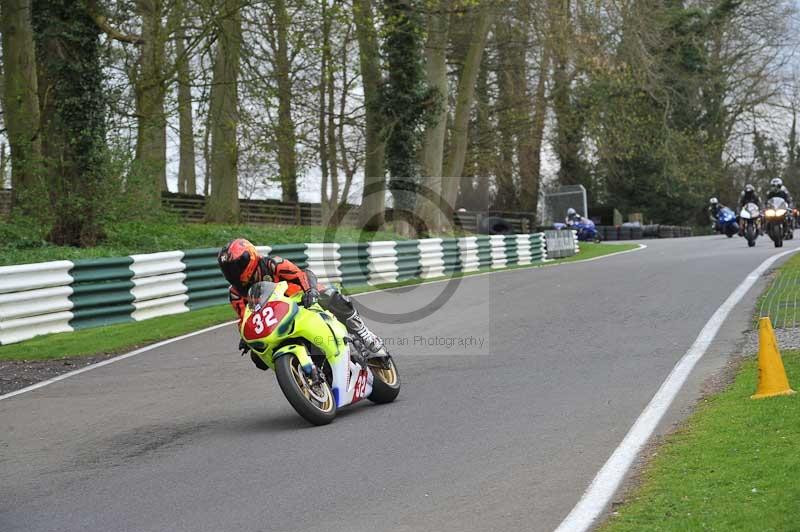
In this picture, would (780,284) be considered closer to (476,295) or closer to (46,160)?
(476,295)

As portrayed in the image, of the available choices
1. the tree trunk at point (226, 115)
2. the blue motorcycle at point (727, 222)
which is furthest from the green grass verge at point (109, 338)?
the blue motorcycle at point (727, 222)

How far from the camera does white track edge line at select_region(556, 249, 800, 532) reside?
5.48m

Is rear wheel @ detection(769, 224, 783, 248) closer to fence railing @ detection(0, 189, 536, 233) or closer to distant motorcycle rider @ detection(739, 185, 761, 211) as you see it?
distant motorcycle rider @ detection(739, 185, 761, 211)

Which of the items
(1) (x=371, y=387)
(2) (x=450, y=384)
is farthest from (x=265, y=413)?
(2) (x=450, y=384)

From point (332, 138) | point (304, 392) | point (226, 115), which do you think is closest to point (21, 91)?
point (226, 115)

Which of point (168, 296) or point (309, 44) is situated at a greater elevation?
point (309, 44)

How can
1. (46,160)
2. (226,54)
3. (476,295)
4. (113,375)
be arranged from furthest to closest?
(226,54)
(46,160)
(476,295)
(113,375)

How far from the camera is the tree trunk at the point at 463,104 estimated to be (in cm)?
3272

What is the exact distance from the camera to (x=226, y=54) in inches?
848

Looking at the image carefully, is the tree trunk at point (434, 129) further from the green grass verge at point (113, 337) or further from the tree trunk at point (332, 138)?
the green grass verge at point (113, 337)

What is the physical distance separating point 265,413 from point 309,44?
1515cm

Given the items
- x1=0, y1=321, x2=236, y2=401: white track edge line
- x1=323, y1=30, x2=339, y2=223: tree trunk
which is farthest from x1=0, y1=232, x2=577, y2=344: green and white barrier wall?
x1=323, y1=30, x2=339, y2=223: tree trunk

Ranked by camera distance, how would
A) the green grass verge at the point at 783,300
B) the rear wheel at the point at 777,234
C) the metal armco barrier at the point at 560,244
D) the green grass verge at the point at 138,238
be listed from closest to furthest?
1. the green grass verge at the point at 783,300
2. the green grass verge at the point at 138,238
3. the rear wheel at the point at 777,234
4. the metal armco barrier at the point at 560,244

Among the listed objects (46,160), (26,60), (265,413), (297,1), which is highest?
(297,1)
